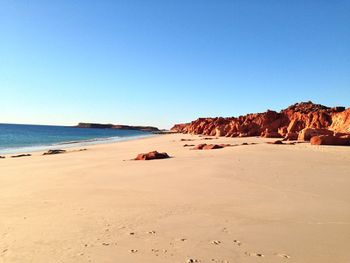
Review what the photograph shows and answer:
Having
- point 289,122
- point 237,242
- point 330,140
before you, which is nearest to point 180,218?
point 237,242

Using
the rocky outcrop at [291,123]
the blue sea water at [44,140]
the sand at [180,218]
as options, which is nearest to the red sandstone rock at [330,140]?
the rocky outcrop at [291,123]

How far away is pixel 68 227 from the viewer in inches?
246

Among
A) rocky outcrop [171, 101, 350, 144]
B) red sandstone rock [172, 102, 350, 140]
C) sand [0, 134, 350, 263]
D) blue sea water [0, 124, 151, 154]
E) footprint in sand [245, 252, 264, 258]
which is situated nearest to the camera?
footprint in sand [245, 252, 264, 258]

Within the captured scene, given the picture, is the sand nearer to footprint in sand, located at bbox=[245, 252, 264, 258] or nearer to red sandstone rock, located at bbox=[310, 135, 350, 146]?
footprint in sand, located at bbox=[245, 252, 264, 258]

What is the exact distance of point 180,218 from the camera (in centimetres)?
666

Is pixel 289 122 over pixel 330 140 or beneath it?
over

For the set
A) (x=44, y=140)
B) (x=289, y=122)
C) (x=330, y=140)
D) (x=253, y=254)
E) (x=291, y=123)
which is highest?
(x=289, y=122)

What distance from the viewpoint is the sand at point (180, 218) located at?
4961 millimetres

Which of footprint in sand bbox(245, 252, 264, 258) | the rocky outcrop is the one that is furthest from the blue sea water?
footprint in sand bbox(245, 252, 264, 258)

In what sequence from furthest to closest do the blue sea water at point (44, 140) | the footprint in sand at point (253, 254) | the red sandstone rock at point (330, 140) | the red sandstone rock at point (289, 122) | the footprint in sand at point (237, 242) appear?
the blue sea water at point (44, 140), the red sandstone rock at point (289, 122), the red sandstone rock at point (330, 140), the footprint in sand at point (237, 242), the footprint in sand at point (253, 254)

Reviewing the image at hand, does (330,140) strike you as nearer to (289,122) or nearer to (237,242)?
(237,242)

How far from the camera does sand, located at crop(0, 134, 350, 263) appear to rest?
195 inches

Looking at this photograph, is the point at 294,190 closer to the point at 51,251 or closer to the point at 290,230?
the point at 290,230

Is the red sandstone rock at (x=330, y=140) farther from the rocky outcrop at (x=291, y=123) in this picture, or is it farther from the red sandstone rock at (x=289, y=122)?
the red sandstone rock at (x=289, y=122)
